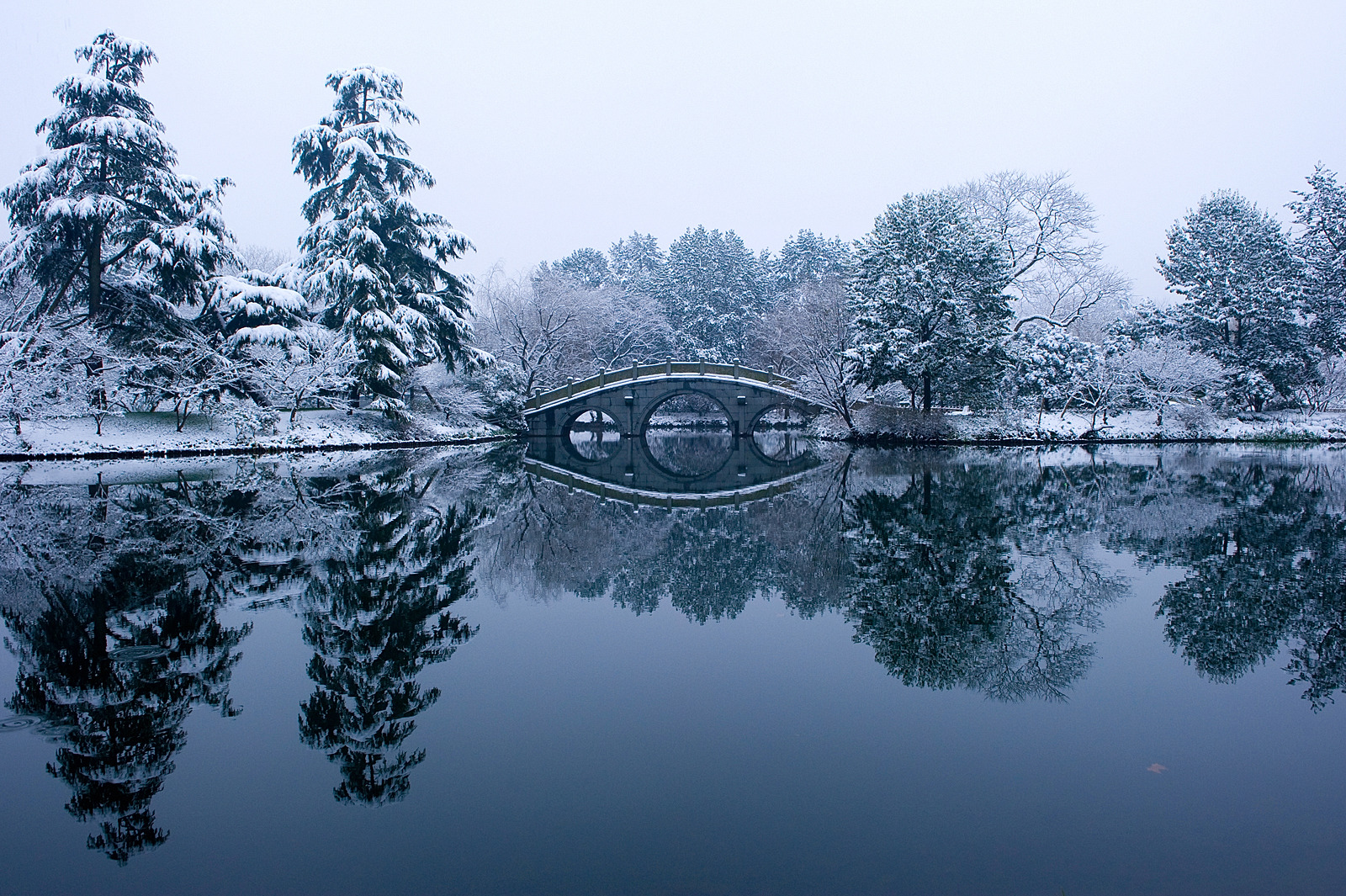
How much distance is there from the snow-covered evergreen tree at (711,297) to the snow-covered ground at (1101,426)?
76.0 ft

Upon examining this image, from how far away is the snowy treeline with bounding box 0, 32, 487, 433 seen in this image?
74.7 ft

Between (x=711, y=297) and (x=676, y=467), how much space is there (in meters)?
35.4

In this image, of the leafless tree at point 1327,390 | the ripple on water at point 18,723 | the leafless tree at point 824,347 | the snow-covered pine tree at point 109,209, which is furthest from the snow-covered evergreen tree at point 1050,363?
the ripple on water at point 18,723

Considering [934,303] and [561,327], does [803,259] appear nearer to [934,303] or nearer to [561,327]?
[561,327]

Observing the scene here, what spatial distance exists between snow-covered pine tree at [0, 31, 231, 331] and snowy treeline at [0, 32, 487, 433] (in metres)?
0.05

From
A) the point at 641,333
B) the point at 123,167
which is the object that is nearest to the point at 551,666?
the point at 123,167

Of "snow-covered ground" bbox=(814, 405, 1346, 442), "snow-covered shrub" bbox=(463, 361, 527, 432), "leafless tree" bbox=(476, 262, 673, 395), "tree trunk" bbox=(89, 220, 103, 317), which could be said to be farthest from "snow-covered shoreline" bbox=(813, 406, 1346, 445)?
"tree trunk" bbox=(89, 220, 103, 317)

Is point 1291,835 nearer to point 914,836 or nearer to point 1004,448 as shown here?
point 914,836

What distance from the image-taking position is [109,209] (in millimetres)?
22594

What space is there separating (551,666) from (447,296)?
91.6 feet

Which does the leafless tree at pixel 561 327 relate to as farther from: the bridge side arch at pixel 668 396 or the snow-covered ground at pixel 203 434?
the snow-covered ground at pixel 203 434

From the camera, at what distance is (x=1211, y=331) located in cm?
3481

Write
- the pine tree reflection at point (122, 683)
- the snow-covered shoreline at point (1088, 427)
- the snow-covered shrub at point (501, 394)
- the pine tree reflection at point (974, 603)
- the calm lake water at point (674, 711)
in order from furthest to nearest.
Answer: the snow-covered shrub at point (501, 394), the snow-covered shoreline at point (1088, 427), the pine tree reflection at point (974, 603), the pine tree reflection at point (122, 683), the calm lake water at point (674, 711)

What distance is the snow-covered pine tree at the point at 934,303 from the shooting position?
96.9ft
